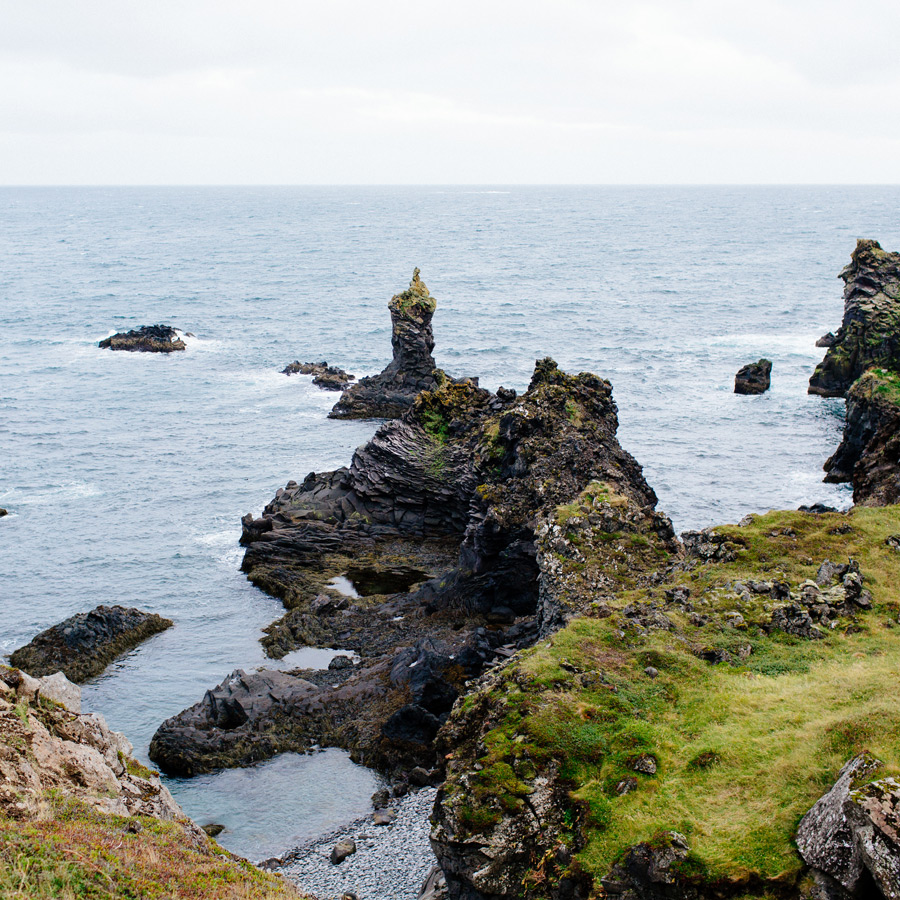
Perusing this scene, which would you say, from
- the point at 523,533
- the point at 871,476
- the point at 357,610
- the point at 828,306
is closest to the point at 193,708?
the point at 357,610

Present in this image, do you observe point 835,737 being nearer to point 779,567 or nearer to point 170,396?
point 779,567

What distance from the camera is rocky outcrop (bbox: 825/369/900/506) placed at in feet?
146

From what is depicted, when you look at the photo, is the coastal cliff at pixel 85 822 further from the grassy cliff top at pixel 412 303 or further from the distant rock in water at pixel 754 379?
the distant rock in water at pixel 754 379

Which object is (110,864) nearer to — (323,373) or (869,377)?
(869,377)

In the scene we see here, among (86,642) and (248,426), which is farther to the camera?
(248,426)

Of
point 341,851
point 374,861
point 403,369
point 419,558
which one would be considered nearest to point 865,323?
point 403,369

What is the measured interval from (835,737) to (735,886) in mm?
4196

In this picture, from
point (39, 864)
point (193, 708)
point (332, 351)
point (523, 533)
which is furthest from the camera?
point (332, 351)

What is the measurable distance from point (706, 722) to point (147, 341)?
107 m

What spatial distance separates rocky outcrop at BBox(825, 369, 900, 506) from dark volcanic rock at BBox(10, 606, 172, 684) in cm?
3894

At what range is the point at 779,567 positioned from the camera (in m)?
26.6

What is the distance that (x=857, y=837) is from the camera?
14328 mm

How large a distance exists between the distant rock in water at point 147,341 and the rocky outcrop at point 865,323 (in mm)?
80748

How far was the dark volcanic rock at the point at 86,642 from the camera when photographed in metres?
39.9
